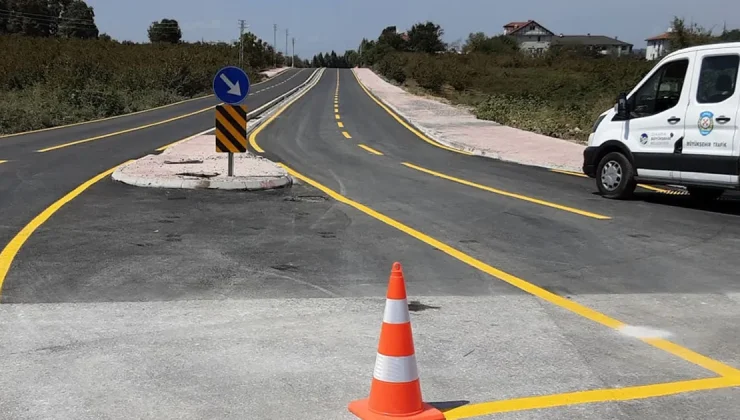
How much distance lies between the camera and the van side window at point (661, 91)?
34.9ft

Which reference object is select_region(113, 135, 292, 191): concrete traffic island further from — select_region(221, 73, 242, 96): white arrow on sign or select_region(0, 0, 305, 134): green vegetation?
select_region(0, 0, 305, 134): green vegetation

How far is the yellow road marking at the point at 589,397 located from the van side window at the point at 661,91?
24.1 feet

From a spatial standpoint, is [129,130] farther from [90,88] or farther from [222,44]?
[222,44]

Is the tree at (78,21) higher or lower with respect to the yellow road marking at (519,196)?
higher

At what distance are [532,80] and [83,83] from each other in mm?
44374

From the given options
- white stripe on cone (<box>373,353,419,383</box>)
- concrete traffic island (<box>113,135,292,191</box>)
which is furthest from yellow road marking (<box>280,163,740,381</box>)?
concrete traffic island (<box>113,135,292,191</box>)

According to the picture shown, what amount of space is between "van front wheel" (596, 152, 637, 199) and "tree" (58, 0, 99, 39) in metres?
134

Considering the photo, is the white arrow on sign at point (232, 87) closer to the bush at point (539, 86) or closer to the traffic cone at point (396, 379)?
the traffic cone at point (396, 379)

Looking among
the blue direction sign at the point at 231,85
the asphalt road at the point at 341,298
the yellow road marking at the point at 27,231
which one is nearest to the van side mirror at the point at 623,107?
the asphalt road at the point at 341,298

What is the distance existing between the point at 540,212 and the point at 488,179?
3.56 metres

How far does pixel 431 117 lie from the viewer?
30328mm

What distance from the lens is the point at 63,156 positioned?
16.0 m

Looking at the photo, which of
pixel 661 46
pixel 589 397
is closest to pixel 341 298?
pixel 589 397

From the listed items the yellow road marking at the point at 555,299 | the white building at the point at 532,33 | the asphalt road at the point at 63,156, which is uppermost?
the white building at the point at 532,33
